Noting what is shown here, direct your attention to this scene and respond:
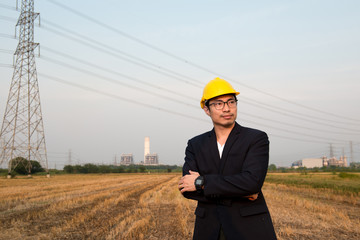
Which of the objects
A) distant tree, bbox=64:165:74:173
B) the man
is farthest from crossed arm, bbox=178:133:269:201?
distant tree, bbox=64:165:74:173

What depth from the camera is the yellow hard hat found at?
2.78m

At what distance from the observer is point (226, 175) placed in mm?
2652

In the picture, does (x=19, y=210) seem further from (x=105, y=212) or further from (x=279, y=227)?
(x=279, y=227)

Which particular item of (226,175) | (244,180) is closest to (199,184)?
(226,175)

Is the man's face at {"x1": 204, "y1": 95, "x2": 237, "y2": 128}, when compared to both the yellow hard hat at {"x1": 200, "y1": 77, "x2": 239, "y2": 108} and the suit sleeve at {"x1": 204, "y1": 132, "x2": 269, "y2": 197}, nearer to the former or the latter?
the yellow hard hat at {"x1": 200, "y1": 77, "x2": 239, "y2": 108}

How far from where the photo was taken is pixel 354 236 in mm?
8211

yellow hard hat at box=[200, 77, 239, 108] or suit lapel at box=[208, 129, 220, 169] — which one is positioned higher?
yellow hard hat at box=[200, 77, 239, 108]

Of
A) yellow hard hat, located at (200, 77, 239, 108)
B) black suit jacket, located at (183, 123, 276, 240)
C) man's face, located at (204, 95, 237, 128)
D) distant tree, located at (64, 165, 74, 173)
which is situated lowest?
distant tree, located at (64, 165, 74, 173)

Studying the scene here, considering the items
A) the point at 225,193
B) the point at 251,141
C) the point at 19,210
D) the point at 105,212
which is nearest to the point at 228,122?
the point at 251,141

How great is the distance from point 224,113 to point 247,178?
603mm

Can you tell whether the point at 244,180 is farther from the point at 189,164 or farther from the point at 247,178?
the point at 189,164

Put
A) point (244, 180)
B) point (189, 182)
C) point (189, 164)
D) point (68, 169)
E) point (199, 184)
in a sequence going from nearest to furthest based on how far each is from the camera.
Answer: point (244, 180) → point (199, 184) → point (189, 182) → point (189, 164) → point (68, 169)

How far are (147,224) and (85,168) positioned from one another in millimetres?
92805

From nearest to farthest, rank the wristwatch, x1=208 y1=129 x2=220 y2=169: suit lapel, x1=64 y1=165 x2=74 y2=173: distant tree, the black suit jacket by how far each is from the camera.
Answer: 1. the black suit jacket
2. the wristwatch
3. x1=208 y1=129 x2=220 y2=169: suit lapel
4. x1=64 y1=165 x2=74 y2=173: distant tree
